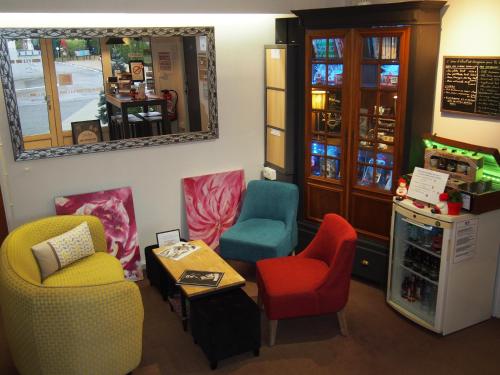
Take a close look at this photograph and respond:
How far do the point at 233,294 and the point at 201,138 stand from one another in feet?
5.83

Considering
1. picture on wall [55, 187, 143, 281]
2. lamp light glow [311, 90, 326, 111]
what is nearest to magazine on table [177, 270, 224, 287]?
picture on wall [55, 187, 143, 281]

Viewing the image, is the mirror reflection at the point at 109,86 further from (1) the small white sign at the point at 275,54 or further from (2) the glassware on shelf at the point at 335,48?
(2) the glassware on shelf at the point at 335,48

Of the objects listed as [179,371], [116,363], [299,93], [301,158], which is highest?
[299,93]

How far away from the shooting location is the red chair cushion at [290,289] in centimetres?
354

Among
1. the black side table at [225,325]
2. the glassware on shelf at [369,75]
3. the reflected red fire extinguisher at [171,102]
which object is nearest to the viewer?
the black side table at [225,325]

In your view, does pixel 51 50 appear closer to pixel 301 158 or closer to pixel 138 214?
pixel 138 214

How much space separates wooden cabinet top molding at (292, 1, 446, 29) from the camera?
145 inches

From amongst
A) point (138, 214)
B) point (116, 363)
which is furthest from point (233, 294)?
point (138, 214)

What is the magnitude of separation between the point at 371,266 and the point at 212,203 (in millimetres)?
1659

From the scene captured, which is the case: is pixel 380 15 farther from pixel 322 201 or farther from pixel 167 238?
pixel 167 238

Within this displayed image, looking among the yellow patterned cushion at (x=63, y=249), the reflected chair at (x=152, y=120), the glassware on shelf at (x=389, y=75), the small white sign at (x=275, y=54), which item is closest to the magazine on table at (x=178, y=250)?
the yellow patterned cushion at (x=63, y=249)

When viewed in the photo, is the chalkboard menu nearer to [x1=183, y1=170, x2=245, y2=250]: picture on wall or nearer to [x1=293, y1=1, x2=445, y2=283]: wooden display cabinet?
[x1=293, y1=1, x2=445, y2=283]: wooden display cabinet

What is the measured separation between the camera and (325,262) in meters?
3.94

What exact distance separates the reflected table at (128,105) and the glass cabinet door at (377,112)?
174 cm
